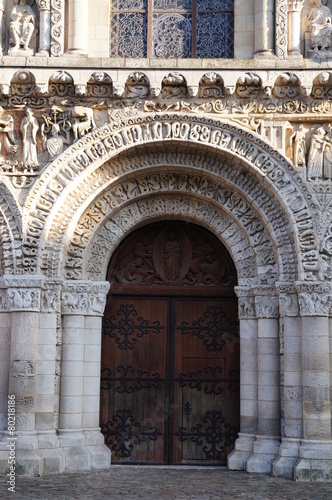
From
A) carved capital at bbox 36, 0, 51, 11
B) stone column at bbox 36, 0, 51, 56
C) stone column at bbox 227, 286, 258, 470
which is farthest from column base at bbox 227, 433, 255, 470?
carved capital at bbox 36, 0, 51, 11

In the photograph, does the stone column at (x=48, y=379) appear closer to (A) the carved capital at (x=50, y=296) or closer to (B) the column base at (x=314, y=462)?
(A) the carved capital at (x=50, y=296)

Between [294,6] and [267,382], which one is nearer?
[267,382]

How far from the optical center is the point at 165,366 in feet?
44.7

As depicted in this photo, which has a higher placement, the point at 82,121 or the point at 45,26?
the point at 45,26

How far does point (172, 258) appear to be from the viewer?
13898mm

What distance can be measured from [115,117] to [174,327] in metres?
3.49

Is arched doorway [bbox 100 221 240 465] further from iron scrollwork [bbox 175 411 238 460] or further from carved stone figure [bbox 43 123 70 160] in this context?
carved stone figure [bbox 43 123 70 160]

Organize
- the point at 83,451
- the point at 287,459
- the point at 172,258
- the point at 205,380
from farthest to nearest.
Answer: the point at 172,258 < the point at 205,380 < the point at 83,451 < the point at 287,459

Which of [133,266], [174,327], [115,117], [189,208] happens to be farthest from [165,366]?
[115,117]

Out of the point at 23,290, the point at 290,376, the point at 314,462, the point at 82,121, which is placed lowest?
the point at 314,462

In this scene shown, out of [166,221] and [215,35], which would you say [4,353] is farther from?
[215,35]

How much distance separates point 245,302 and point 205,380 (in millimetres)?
1454

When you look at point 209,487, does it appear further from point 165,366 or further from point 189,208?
point 189,208

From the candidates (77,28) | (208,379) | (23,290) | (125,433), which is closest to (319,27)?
(77,28)
